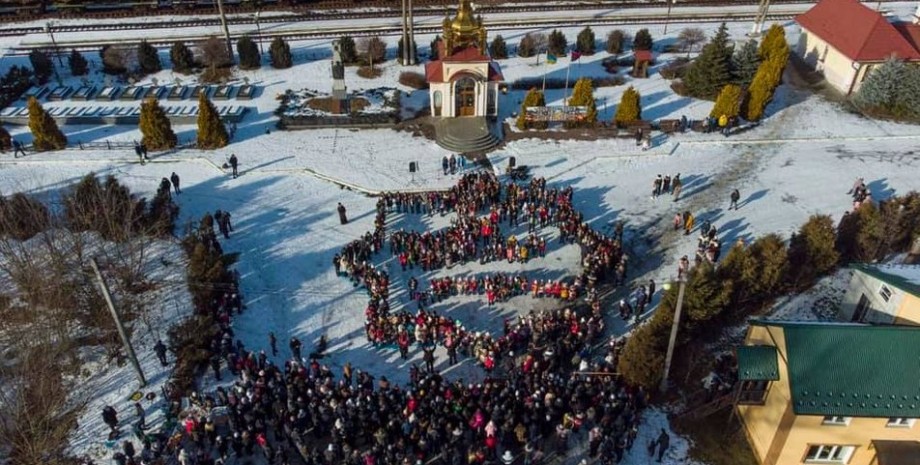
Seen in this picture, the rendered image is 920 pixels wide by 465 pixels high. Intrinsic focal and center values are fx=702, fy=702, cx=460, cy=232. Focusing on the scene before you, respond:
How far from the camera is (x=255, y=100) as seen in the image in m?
35.0

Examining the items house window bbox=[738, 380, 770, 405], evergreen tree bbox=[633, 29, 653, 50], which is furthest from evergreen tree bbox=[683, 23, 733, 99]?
house window bbox=[738, 380, 770, 405]

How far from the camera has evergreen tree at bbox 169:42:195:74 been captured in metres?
37.1

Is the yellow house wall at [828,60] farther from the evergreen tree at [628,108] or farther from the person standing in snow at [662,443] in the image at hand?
the person standing in snow at [662,443]

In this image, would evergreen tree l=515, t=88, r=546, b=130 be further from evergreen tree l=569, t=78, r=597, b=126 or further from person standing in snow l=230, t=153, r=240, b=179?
person standing in snow l=230, t=153, r=240, b=179

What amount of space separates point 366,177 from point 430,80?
236 inches

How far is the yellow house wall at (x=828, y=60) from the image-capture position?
115 ft

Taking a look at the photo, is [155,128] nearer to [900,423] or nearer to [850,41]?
[900,423]

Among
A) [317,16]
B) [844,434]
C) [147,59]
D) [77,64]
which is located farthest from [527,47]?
[844,434]

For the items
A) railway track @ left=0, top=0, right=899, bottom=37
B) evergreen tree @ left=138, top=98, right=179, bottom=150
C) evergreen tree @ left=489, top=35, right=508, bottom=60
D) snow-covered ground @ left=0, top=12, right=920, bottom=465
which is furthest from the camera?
railway track @ left=0, top=0, right=899, bottom=37

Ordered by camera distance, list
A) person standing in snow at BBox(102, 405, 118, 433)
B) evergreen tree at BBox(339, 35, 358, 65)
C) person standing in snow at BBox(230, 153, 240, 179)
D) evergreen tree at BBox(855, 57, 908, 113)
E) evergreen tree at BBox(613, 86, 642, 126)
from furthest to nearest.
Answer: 1. evergreen tree at BBox(339, 35, 358, 65)
2. evergreen tree at BBox(855, 57, 908, 113)
3. evergreen tree at BBox(613, 86, 642, 126)
4. person standing in snow at BBox(230, 153, 240, 179)
5. person standing in snow at BBox(102, 405, 118, 433)

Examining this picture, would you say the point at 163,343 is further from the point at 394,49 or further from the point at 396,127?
the point at 394,49

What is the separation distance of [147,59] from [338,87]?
37.8 feet

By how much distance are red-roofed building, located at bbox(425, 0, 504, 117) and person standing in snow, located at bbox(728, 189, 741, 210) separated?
1151cm

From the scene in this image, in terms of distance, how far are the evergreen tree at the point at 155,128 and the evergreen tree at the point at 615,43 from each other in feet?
77.1
